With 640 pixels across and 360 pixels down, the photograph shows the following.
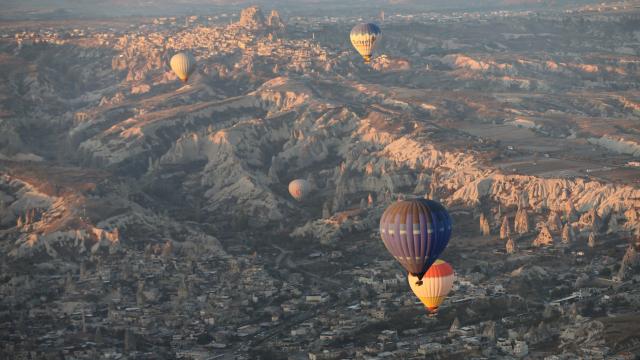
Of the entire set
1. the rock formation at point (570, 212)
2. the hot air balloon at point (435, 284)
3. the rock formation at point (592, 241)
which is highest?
the hot air balloon at point (435, 284)

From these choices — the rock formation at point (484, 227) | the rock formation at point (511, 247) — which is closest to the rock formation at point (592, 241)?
the rock formation at point (511, 247)

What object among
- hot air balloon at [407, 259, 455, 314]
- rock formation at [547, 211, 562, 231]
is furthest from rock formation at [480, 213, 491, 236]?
hot air balloon at [407, 259, 455, 314]

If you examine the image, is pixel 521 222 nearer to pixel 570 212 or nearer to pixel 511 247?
pixel 570 212

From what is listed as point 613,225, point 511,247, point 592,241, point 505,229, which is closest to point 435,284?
point 511,247

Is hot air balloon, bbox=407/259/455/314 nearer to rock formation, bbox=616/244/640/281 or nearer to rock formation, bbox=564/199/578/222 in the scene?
rock formation, bbox=616/244/640/281

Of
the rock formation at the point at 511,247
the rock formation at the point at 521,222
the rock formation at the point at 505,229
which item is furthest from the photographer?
the rock formation at the point at 521,222

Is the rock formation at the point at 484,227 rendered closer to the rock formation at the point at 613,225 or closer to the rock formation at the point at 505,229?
the rock formation at the point at 505,229
